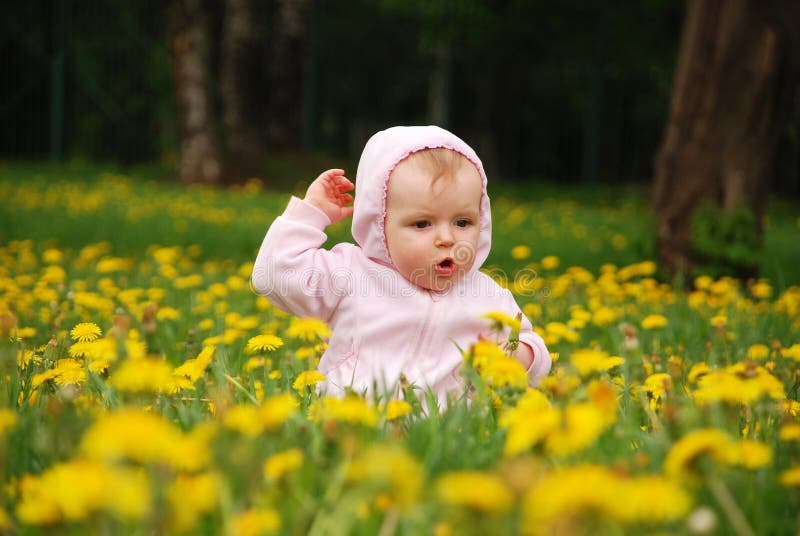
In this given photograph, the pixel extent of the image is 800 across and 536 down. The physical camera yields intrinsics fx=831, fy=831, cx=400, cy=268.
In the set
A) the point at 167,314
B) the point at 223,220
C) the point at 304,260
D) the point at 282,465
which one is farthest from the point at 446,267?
the point at 223,220

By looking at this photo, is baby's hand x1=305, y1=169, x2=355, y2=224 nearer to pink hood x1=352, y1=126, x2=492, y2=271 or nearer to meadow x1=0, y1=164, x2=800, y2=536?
pink hood x1=352, y1=126, x2=492, y2=271

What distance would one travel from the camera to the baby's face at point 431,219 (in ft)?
7.09

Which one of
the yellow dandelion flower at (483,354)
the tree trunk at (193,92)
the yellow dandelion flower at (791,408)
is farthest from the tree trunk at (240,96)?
the yellow dandelion flower at (483,354)

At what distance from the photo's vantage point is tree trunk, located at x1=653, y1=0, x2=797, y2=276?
16.8 ft

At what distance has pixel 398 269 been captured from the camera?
7.50ft

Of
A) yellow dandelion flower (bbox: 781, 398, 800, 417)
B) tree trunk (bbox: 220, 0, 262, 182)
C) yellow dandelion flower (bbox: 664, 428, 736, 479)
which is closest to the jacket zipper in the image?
yellow dandelion flower (bbox: 781, 398, 800, 417)

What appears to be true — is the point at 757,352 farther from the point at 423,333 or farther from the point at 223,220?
the point at 223,220

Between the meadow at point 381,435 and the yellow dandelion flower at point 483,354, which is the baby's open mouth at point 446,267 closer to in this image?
the meadow at point 381,435

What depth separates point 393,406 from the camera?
→ 5.11 feet

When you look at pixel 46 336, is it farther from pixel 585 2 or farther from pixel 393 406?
pixel 585 2

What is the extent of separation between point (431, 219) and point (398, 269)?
0.18 metres

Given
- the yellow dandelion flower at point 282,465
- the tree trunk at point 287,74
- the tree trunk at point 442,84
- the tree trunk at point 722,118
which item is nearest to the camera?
the yellow dandelion flower at point 282,465

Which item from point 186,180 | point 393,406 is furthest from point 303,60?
point 393,406

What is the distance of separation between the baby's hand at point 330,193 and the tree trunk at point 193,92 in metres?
9.49
